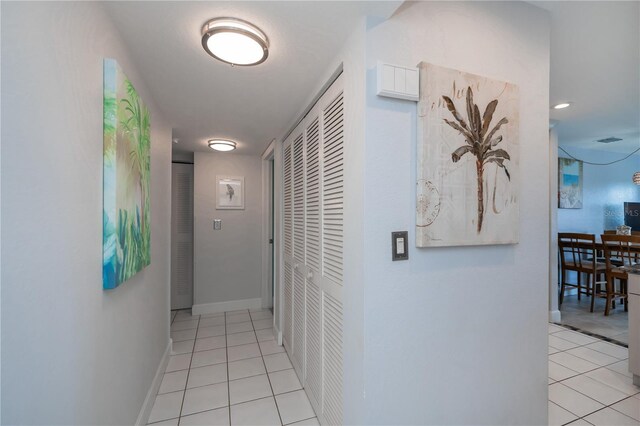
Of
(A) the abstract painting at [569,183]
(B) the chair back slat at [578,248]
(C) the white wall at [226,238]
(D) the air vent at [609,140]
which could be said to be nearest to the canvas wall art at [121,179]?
(C) the white wall at [226,238]

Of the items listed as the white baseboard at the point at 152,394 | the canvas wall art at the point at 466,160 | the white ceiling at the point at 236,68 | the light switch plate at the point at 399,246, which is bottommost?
the white baseboard at the point at 152,394

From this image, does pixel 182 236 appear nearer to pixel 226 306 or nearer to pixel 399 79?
pixel 226 306

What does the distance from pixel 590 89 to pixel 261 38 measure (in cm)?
298

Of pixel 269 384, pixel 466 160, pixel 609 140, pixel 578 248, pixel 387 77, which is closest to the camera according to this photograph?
pixel 387 77

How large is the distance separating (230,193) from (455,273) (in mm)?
3328

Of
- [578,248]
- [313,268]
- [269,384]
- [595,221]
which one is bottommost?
[269,384]

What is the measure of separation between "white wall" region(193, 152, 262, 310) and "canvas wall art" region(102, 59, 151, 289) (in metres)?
2.37

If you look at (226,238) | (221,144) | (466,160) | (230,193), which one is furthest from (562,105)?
(226,238)

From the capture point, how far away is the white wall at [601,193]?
491cm

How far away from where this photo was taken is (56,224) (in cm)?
85

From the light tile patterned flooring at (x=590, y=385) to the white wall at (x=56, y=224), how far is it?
2520 mm

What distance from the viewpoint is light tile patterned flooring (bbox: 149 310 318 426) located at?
Result: 1876 mm

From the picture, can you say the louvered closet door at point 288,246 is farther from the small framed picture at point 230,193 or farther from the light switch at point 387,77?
the light switch at point 387,77

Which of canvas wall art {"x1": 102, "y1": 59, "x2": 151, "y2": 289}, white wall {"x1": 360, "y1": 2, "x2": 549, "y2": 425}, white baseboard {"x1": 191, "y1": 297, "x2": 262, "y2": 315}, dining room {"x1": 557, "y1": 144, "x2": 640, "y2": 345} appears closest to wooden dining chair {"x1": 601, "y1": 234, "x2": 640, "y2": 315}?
dining room {"x1": 557, "y1": 144, "x2": 640, "y2": 345}
